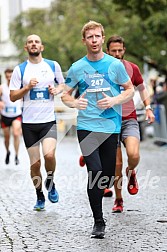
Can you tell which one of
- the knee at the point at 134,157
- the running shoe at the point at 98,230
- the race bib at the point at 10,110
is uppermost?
the knee at the point at 134,157

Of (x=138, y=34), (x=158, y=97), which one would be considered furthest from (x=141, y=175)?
(x=138, y=34)

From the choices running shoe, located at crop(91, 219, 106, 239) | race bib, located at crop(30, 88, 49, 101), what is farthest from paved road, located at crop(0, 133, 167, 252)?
race bib, located at crop(30, 88, 49, 101)

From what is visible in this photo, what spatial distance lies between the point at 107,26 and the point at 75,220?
21268 millimetres

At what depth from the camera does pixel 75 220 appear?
28.3ft

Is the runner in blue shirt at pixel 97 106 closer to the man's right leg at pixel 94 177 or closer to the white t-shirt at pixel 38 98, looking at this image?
the man's right leg at pixel 94 177

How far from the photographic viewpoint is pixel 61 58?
39.4 m

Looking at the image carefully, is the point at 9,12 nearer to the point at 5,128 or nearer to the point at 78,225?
the point at 5,128

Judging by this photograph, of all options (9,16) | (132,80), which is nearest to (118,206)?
(132,80)

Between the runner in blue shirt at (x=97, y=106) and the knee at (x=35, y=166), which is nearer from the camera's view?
the runner in blue shirt at (x=97, y=106)

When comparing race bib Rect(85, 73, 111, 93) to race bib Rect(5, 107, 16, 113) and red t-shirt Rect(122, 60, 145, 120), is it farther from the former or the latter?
race bib Rect(5, 107, 16, 113)

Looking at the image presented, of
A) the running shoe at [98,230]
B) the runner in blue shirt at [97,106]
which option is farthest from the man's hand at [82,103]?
the running shoe at [98,230]

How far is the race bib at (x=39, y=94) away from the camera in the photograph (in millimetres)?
9500

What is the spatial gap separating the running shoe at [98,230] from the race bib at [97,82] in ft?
4.02

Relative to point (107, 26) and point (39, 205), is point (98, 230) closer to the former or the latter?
point (39, 205)
